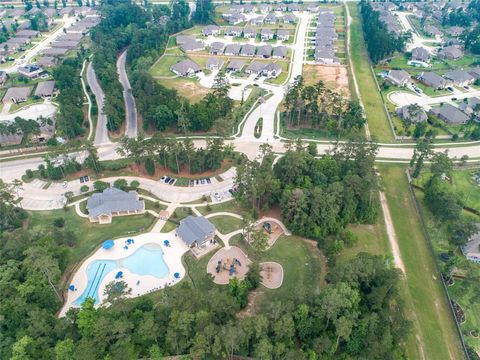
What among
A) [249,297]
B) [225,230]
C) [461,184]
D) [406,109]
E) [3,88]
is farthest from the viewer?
[3,88]

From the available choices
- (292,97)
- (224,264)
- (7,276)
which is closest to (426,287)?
(224,264)

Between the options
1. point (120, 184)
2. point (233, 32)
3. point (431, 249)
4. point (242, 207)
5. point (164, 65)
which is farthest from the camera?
point (233, 32)

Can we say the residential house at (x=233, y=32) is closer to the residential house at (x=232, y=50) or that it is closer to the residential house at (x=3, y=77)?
the residential house at (x=232, y=50)

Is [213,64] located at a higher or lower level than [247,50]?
lower

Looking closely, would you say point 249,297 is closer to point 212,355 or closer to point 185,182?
point 212,355

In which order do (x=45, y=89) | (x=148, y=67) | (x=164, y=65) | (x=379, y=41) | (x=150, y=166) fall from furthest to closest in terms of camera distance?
(x=164, y=65)
(x=379, y=41)
(x=148, y=67)
(x=45, y=89)
(x=150, y=166)

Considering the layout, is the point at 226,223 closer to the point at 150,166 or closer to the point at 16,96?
the point at 150,166

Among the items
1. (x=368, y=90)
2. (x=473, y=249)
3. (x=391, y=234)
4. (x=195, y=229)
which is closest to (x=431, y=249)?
(x=473, y=249)

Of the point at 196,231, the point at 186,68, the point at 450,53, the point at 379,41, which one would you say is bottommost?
the point at 196,231
